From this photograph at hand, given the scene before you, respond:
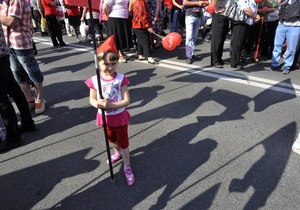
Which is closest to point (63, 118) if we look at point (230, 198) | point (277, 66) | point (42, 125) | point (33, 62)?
point (42, 125)

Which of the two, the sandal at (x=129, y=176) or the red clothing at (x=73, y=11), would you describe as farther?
the red clothing at (x=73, y=11)

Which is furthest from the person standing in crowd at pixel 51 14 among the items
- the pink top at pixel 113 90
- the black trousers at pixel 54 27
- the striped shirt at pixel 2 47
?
the pink top at pixel 113 90

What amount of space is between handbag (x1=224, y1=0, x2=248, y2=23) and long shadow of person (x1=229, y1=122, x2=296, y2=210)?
2712 mm

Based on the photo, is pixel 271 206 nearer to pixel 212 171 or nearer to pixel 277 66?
pixel 212 171

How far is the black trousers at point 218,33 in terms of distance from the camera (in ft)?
17.8

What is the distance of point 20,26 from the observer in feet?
11.3

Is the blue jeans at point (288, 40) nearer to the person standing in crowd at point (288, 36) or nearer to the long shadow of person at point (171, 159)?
the person standing in crowd at point (288, 36)

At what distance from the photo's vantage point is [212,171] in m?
2.69

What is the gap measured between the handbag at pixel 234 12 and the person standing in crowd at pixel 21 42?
12.1ft

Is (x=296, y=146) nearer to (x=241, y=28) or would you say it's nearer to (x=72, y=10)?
(x=241, y=28)

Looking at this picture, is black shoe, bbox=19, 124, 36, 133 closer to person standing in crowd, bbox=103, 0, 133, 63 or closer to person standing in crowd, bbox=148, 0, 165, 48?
person standing in crowd, bbox=103, 0, 133, 63

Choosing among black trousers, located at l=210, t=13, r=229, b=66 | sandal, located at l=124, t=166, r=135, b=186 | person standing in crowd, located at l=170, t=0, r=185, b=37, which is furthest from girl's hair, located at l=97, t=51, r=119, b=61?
person standing in crowd, located at l=170, t=0, r=185, b=37

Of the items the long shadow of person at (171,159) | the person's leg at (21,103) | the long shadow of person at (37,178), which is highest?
the person's leg at (21,103)

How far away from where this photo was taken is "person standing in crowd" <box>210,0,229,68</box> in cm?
526
